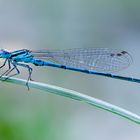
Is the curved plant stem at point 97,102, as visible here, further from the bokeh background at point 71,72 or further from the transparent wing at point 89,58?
the transparent wing at point 89,58

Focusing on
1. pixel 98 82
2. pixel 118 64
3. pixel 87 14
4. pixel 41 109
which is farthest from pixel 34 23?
pixel 118 64

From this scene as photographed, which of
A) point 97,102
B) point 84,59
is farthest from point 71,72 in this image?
point 97,102

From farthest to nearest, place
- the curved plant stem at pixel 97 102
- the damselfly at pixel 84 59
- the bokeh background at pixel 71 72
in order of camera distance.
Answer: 1. the bokeh background at pixel 71 72
2. the damselfly at pixel 84 59
3. the curved plant stem at pixel 97 102

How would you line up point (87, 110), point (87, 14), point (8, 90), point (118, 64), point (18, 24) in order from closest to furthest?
point (118, 64) < point (8, 90) < point (87, 110) < point (18, 24) < point (87, 14)

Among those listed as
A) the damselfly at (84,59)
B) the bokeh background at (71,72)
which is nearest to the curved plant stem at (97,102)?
the bokeh background at (71,72)

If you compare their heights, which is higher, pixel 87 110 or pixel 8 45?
pixel 8 45

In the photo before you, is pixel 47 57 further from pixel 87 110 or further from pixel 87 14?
pixel 87 14

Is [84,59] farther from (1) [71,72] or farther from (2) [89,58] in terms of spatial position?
(1) [71,72]
